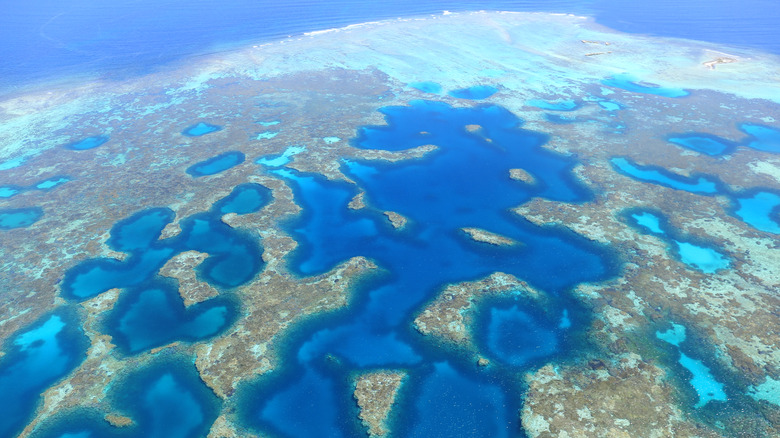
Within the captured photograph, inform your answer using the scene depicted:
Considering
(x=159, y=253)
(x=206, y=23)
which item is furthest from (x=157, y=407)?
(x=206, y=23)

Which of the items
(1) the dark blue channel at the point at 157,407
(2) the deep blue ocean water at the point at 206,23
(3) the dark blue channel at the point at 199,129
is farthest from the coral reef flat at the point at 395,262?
(2) the deep blue ocean water at the point at 206,23

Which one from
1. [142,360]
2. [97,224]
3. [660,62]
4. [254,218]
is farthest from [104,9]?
[660,62]

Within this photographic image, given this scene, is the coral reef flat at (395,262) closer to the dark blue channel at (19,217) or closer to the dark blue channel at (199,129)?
the dark blue channel at (19,217)

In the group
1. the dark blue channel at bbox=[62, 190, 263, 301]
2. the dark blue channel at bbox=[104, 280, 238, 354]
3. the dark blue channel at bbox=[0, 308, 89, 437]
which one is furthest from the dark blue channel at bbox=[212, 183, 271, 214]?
the dark blue channel at bbox=[0, 308, 89, 437]

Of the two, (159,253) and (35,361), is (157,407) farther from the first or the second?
(159,253)

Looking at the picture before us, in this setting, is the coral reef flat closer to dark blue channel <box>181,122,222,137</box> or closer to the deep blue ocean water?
dark blue channel <box>181,122,222,137</box>
